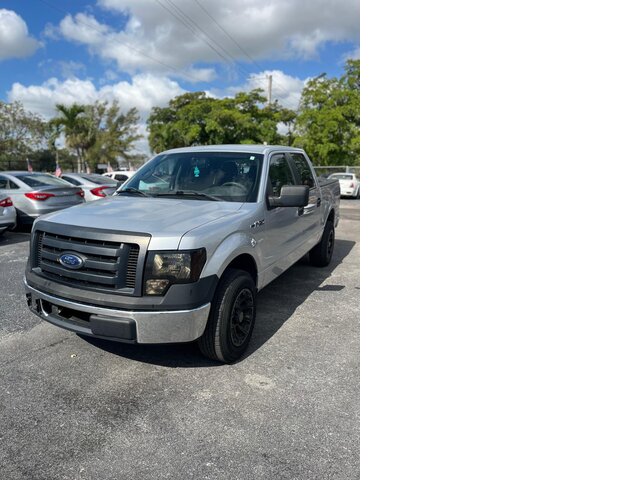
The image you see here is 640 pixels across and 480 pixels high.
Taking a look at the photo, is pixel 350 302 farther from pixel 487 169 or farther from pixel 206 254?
pixel 487 169

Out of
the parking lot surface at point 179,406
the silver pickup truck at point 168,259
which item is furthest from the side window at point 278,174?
the parking lot surface at point 179,406

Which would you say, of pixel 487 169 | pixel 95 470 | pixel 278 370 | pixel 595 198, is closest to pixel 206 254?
pixel 278 370

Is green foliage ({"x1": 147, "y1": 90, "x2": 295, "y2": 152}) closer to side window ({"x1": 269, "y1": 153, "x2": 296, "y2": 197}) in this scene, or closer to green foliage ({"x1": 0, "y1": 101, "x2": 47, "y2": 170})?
green foliage ({"x1": 0, "y1": 101, "x2": 47, "y2": 170})

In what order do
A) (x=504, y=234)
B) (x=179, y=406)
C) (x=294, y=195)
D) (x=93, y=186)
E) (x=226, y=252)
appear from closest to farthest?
1. (x=504, y=234)
2. (x=179, y=406)
3. (x=226, y=252)
4. (x=294, y=195)
5. (x=93, y=186)

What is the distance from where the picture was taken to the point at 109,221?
298 cm

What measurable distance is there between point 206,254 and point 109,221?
79 centimetres

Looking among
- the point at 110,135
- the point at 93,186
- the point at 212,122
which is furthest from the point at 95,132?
the point at 93,186

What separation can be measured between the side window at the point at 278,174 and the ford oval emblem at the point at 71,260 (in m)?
1.79

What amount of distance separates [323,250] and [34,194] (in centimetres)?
683

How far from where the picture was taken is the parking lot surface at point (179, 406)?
219 cm

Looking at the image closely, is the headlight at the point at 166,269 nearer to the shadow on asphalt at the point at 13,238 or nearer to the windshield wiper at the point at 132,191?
the windshield wiper at the point at 132,191

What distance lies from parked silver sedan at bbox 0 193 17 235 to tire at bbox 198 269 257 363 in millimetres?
7311

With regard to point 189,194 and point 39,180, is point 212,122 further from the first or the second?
point 189,194

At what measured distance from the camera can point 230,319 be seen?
3.15 meters
